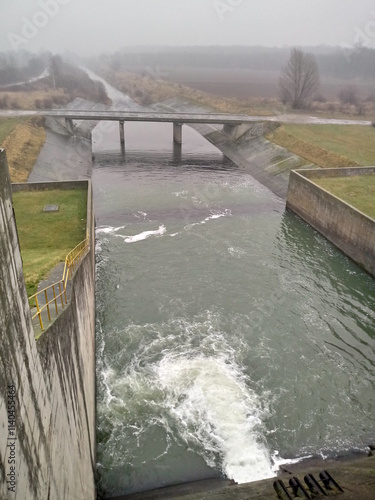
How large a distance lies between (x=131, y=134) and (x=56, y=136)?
640 inches

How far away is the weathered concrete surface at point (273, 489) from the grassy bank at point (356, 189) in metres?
17.7

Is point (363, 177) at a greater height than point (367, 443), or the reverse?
point (363, 177)

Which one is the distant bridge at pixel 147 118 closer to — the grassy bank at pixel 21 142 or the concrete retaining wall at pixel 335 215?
the grassy bank at pixel 21 142

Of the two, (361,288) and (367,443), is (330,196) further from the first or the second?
(367,443)

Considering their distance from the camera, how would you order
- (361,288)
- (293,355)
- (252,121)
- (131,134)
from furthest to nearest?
(131,134) → (252,121) → (361,288) → (293,355)

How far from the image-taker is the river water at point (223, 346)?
1349 cm

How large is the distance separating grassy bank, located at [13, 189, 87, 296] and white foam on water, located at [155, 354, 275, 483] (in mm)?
6446

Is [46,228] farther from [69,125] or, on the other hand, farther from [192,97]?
[192,97]

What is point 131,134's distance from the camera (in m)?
64.1

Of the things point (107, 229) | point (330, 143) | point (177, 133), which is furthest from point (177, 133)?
point (107, 229)

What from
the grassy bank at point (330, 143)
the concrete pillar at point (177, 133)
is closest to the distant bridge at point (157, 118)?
the concrete pillar at point (177, 133)

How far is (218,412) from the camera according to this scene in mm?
14570

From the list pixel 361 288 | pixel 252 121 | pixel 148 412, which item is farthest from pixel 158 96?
pixel 148 412

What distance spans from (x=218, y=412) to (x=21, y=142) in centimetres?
3797
